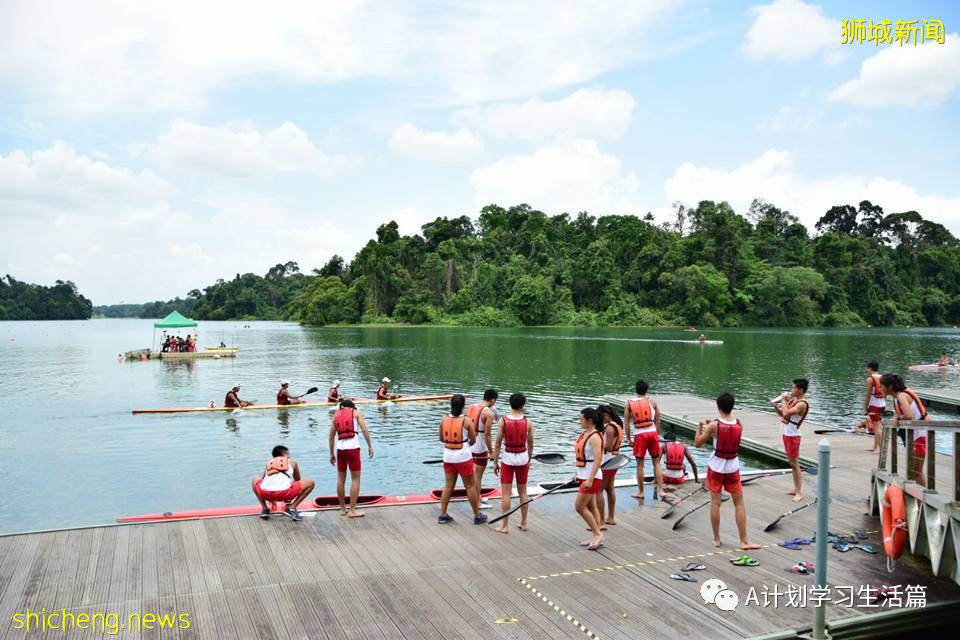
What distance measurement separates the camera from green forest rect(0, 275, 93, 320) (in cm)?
17038

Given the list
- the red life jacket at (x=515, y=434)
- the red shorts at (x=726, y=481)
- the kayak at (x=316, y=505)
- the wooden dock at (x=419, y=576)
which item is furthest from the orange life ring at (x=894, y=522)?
the kayak at (x=316, y=505)

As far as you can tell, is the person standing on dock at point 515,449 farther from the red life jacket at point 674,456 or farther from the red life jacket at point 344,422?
the red life jacket at point 674,456

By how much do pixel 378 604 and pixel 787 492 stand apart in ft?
25.4

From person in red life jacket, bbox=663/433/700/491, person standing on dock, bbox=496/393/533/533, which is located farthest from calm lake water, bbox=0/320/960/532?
person standing on dock, bbox=496/393/533/533

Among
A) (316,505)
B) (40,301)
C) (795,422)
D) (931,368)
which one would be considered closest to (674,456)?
(795,422)

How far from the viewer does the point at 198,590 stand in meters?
6.79

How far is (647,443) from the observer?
34.2 ft

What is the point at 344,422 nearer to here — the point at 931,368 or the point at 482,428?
the point at 482,428

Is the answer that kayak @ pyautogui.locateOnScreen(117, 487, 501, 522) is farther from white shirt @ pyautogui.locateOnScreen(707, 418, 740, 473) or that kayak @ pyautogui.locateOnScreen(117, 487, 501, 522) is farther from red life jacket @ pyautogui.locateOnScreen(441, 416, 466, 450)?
A: white shirt @ pyautogui.locateOnScreen(707, 418, 740, 473)

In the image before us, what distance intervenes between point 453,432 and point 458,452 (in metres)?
0.36

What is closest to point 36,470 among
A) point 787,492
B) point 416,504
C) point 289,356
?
point 416,504

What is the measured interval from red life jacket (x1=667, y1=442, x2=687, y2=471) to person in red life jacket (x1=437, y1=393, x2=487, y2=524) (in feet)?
12.3

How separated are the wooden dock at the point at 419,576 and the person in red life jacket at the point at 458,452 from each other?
34cm

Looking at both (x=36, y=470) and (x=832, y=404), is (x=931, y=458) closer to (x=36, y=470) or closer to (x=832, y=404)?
(x=36, y=470)
